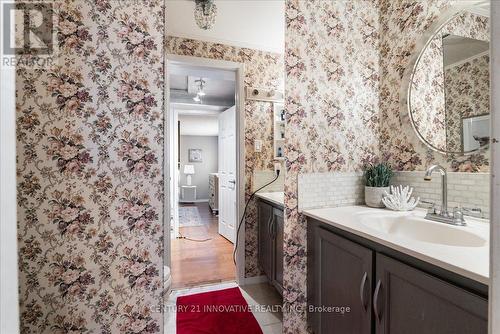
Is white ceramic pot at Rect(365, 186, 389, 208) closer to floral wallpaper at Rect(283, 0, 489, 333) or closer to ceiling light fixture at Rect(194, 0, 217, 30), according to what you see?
floral wallpaper at Rect(283, 0, 489, 333)

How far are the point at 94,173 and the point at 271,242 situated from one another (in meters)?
1.48

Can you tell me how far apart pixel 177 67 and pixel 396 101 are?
197 cm

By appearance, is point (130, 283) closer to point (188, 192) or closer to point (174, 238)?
point (174, 238)

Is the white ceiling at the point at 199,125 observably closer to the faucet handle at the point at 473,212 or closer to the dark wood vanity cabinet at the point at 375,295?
the dark wood vanity cabinet at the point at 375,295

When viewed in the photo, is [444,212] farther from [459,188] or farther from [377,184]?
[377,184]

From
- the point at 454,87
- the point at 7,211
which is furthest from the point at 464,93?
the point at 7,211

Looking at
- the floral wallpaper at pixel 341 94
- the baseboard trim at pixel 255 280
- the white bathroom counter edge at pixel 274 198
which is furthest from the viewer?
the baseboard trim at pixel 255 280

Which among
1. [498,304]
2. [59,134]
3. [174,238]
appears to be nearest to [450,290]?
[498,304]

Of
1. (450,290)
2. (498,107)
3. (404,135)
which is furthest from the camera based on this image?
(404,135)

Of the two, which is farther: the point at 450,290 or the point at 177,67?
the point at 177,67

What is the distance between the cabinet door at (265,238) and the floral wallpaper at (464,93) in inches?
52.7

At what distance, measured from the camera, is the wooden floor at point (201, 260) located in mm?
2482

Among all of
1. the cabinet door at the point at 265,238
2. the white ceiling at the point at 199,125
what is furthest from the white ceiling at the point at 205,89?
the cabinet door at the point at 265,238

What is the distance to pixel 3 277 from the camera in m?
0.37
